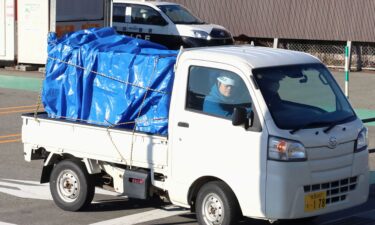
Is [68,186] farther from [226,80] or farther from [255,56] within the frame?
[255,56]

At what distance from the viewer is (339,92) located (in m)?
8.60

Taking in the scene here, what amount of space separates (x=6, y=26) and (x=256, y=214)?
18.2 m

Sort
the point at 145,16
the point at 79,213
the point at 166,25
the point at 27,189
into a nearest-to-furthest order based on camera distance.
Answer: the point at 79,213, the point at 27,189, the point at 166,25, the point at 145,16

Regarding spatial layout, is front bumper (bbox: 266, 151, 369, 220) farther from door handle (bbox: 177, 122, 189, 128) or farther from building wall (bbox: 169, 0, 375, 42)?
building wall (bbox: 169, 0, 375, 42)

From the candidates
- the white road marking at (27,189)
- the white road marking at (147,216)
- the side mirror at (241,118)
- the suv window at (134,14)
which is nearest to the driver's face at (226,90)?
the side mirror at (241,118)

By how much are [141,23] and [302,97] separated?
1777 cm

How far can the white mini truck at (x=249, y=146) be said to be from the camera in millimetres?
7711

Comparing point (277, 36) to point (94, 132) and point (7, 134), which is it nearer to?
point (7, 134)

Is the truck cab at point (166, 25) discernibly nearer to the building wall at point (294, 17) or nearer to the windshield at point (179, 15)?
the windshield at point (179, 15)

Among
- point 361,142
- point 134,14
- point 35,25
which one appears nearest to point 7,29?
point 35,25

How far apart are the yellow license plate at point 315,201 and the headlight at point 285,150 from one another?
14.7 inches

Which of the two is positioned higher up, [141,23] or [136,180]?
[141,23]

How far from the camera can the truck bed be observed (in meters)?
8.60

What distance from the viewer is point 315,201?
25.7ft
